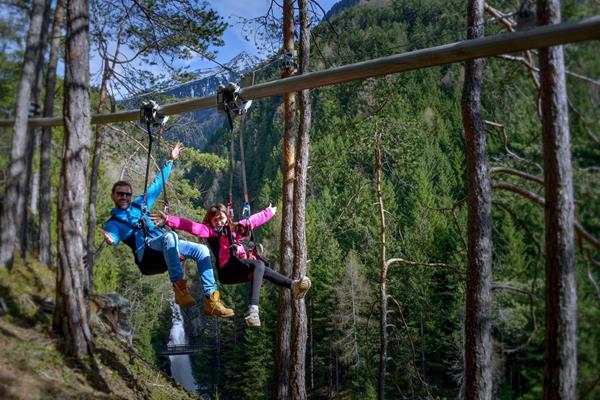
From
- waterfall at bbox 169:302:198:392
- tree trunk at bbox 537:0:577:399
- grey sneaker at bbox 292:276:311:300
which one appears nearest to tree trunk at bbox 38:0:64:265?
grey sneaker at bbox 292:276:311:300

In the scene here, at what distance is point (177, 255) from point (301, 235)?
3.40 meters

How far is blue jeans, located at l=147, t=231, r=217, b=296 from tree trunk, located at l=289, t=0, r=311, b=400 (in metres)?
3.11

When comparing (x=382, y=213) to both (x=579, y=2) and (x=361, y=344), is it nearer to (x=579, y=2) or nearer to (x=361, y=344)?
(x=579, y=2)

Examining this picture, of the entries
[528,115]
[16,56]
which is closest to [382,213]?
[528,115]

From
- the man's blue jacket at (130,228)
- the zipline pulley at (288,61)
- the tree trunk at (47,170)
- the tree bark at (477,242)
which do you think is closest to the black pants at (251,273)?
the man's blue jacket at (130,228)

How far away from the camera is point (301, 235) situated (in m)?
7.70

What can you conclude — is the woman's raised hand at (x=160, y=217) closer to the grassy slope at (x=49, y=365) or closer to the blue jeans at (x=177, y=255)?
the blue jeans at (x=177, y=255)

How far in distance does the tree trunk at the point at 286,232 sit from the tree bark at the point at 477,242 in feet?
9.45

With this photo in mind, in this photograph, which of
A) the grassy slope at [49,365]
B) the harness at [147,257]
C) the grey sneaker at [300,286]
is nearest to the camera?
the grey sneaker at [300,286]

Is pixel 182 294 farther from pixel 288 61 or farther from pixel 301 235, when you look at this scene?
pixel 288 61

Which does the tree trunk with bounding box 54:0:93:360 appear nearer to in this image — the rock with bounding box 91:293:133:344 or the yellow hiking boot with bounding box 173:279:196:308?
the yellow hiking boot with bounding box 173:279:196:308

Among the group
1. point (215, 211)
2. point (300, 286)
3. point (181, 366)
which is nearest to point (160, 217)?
point (215, 211)

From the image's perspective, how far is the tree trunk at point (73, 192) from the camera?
6145 millimetres

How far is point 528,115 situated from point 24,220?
10193mm
